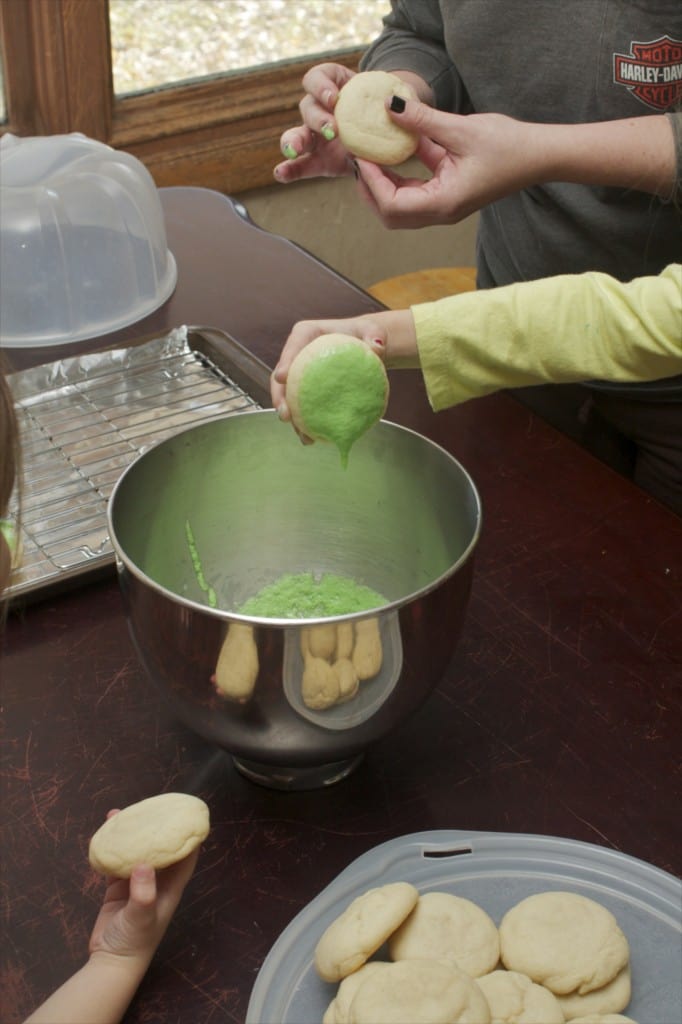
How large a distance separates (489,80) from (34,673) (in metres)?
0.91

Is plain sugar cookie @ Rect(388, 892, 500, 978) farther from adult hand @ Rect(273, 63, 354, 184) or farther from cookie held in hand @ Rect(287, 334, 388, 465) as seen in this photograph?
adult hand @ Rect(273, 63, 354, 184)

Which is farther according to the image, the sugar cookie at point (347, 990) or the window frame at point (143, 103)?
the window frame at point (143, 103)

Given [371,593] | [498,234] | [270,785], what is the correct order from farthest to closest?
1. [498,234]
2. [371,593]
3. [270,785]

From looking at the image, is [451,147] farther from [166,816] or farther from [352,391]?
[166,816]

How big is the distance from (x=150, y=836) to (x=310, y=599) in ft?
0.92

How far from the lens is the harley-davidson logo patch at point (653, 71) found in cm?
118

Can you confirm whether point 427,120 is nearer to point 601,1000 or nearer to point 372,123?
point 372,123

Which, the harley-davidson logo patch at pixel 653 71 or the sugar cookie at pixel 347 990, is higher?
the harley-davidson logo patch at pixel 653 71

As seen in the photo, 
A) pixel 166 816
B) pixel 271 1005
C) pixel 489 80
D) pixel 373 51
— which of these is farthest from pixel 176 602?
pixel 373 51

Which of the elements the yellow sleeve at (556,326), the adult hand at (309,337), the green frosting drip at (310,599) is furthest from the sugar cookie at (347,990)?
the yellow sleeve at (556,326)

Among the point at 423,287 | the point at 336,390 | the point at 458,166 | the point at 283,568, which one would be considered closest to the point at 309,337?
the point at 336,390

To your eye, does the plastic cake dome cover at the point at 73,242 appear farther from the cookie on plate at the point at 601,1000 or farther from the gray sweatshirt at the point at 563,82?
the cookie on plate at the point at 601,1000

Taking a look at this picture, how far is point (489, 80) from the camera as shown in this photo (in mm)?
1363

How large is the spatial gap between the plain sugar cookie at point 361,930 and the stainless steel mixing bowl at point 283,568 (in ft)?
0.38
